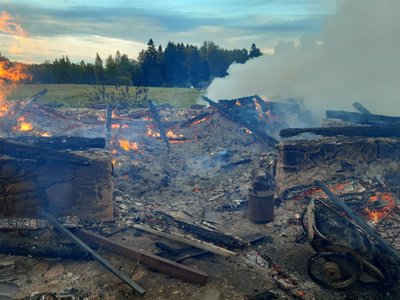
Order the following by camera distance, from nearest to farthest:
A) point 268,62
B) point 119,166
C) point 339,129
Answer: point 339,129 → point 119,166 → point 268,62

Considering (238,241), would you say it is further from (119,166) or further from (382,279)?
(119,166)

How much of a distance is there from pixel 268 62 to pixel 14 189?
1715 centimetres

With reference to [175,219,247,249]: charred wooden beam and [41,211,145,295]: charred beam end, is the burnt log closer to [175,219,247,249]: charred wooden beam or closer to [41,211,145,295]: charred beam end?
[175,219,247,249]: charred wooden beam

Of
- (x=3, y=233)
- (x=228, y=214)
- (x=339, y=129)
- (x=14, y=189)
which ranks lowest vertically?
(x=228, y=214)

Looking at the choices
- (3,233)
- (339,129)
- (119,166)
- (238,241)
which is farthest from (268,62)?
(3,233)

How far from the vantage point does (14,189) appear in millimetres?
5883

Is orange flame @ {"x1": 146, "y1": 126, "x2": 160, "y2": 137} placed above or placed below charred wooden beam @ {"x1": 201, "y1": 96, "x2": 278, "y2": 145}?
below

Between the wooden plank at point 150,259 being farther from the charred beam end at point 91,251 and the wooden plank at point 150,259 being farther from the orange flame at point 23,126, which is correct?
the orange flame at point 23,126

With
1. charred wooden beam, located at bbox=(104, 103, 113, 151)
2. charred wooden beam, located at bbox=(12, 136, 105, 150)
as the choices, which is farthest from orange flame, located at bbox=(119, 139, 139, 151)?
charred wooden beam, located at bbox=(12, 136, 105, 150)

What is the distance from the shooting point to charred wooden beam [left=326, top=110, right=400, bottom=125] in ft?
32.8

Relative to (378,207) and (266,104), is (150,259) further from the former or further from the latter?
(266,104)

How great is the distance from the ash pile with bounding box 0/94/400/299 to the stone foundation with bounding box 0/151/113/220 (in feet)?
0.06

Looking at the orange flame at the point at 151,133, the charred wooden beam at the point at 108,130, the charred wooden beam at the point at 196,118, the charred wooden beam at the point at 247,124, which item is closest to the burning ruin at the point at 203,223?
the charred wooden beam at the point at 108,130

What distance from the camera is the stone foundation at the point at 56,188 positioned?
5.88m
